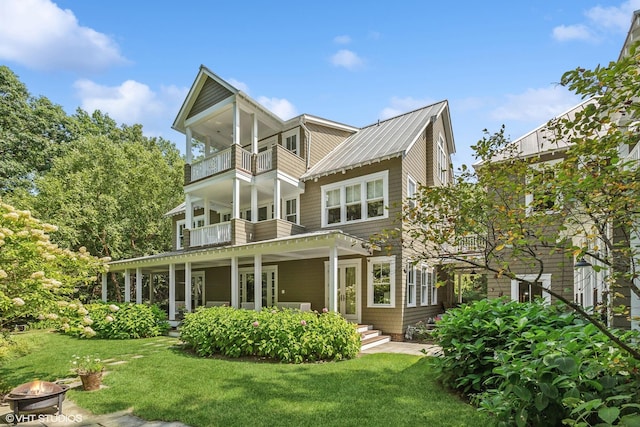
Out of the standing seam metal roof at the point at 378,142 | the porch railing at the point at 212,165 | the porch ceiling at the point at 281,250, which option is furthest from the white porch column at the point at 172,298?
the standing seam metal roof at the point at 378,142

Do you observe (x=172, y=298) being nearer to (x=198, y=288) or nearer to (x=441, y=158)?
(x=198, y=288)

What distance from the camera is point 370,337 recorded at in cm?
1102

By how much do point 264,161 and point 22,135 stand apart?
68.7ft

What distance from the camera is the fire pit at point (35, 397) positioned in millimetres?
4766

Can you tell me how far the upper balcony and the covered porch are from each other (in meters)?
3.06

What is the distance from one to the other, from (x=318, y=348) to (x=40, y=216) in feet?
60.8

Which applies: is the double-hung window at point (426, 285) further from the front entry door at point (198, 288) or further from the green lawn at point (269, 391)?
the front entry door at point (198, 288)

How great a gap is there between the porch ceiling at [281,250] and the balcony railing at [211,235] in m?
0.70

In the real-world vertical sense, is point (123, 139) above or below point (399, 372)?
above

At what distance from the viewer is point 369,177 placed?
12.9 m

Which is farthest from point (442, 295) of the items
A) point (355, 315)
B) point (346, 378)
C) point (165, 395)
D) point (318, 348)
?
point (165, 395)

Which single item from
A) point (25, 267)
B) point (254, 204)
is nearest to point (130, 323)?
point (254, 204)

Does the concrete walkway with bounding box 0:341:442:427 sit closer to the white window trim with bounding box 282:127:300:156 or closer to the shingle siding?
the white window trim with bounding box 282:127:300:156

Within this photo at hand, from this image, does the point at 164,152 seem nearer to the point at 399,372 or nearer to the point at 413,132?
the point at 413,132
